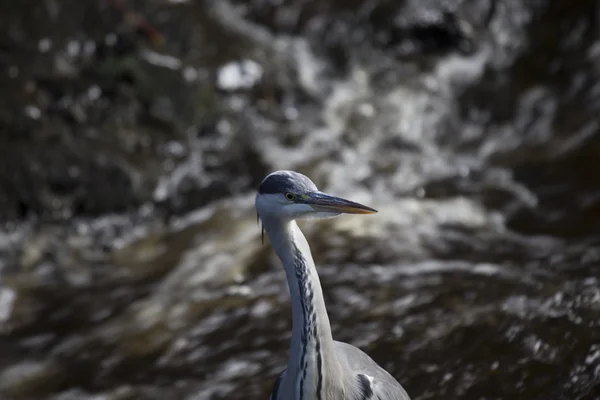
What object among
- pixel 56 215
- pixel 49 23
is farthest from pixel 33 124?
pixel 49 23

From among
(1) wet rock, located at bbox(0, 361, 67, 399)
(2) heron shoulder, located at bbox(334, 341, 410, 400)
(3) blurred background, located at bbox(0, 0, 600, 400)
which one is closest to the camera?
(2) heron shoulder, located at bbox(334, 341, 410, 400)

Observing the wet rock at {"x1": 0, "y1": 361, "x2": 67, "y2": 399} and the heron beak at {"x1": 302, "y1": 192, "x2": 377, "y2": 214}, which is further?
the wet rock at {"x1": 0, "y1": 361, "x2": 67, "y2": 399}

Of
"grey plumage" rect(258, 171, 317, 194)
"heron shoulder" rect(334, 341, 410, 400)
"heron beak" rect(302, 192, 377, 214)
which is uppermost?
"grey plumage" rect(258, 171, 317, 194)

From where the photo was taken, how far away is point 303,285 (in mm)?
2783

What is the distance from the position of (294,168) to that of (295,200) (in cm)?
415

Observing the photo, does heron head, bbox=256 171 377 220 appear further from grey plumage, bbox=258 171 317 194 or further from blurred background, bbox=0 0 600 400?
blurred background, bbox=0 0 600 400

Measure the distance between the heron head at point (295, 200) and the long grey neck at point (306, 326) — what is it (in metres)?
0.07

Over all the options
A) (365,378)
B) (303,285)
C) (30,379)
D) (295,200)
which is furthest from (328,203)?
(30,379)

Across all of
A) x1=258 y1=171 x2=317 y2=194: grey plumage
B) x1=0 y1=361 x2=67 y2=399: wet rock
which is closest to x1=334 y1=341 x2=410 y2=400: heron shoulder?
x1=258 y1=171 x2=317 y2=194: grey plumage

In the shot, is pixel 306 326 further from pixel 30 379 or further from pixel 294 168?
pixel 294 168

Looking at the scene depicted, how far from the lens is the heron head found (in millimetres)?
2816

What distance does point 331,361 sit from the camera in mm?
2854

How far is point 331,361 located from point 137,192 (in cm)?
430

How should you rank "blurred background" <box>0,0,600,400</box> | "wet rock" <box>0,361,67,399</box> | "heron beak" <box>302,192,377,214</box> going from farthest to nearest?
"wet rock" <box>0,361,67,399</box> < "blurred background" <box>0,0,600,400</box> < "heron beak" <box>302,192,377,214</box>
